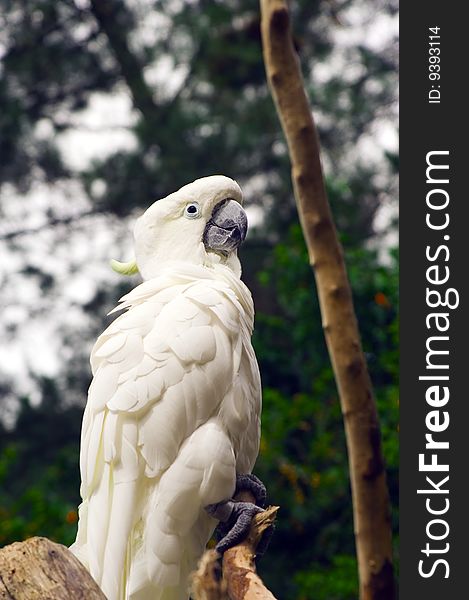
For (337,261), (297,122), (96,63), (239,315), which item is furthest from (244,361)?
(96,63)

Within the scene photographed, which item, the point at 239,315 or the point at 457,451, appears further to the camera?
the point at 457,451

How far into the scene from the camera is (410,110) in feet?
9.47

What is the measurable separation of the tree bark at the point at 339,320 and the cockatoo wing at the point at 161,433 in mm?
939

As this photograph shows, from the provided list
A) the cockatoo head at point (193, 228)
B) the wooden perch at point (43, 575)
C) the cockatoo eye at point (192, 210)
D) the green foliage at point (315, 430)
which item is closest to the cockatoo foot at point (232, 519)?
the wooden perch at point (43, 575)

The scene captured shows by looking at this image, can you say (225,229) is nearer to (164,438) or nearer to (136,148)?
(164,438)

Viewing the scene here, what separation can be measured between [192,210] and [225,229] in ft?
0.31

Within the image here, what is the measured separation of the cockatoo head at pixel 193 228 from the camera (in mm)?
2396

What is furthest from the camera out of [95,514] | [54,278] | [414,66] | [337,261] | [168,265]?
[54,278]

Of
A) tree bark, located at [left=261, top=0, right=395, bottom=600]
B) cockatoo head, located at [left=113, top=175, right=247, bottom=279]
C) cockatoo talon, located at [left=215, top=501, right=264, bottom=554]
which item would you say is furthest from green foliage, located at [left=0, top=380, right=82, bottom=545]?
cockatoo talon, located at [left=215, top=501, right=264, bottom=554]

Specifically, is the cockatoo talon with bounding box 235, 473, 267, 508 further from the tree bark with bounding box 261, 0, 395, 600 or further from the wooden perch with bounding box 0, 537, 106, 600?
the tree bark with bounding box 261, 0, 395, 600

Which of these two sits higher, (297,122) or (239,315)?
(297,122)

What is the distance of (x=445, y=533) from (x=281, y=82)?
1563mm

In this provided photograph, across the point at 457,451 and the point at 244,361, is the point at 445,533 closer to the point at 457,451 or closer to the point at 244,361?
the point at 457,451

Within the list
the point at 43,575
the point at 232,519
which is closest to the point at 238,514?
the point at 232,519
